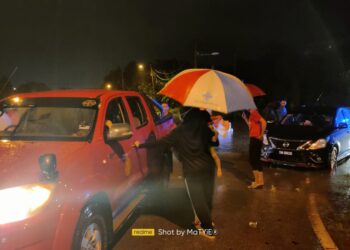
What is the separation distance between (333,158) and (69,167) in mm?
7674

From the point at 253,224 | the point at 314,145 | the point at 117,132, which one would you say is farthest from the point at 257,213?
the point at 314,145

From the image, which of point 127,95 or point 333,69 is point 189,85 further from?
point 333,69

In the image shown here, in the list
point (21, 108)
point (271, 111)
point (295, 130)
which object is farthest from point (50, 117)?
point (271, 111)

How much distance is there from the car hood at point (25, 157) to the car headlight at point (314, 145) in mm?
6445

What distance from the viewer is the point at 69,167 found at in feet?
11.2

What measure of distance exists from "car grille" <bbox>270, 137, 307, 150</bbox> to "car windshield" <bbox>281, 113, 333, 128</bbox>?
111cm

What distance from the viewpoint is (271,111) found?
1206 centimetres

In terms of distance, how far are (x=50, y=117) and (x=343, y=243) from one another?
13.0ft

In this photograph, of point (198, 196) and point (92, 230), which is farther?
point (198, 196)

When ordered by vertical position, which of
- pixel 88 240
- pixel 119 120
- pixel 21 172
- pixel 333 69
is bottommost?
pixel 88 240

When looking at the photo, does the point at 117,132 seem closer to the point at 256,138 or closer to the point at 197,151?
the point at 197,151

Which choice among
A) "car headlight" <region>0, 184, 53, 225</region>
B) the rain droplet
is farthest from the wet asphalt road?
"car headlight" <region>0, 184, 53, 225</region>

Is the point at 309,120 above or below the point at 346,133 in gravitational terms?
above

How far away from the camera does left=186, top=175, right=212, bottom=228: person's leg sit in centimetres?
481
